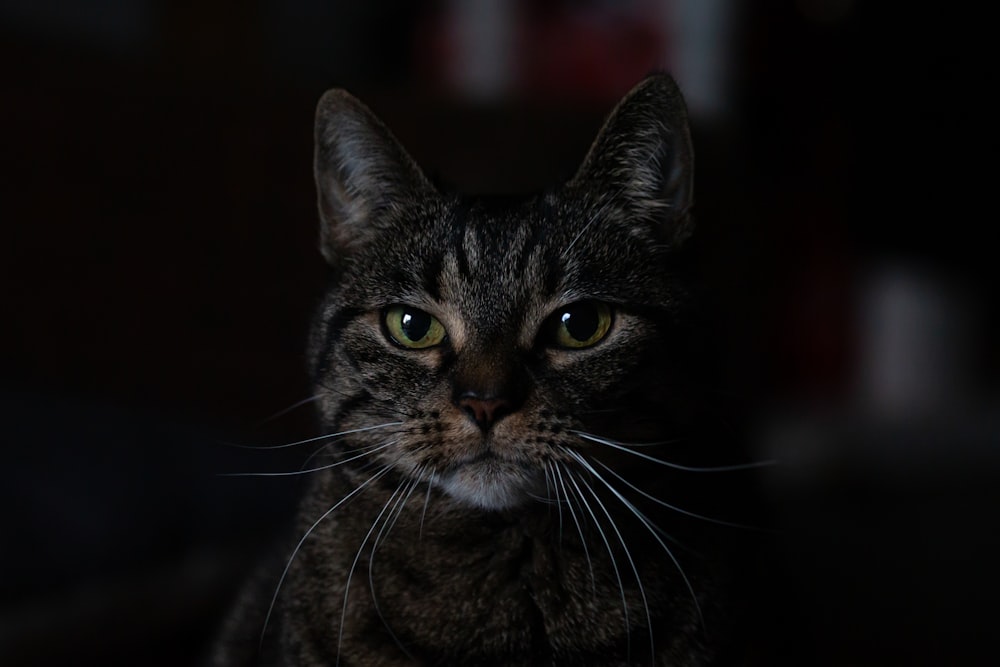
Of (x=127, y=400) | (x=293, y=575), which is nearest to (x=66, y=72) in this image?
(x=127, y=400)

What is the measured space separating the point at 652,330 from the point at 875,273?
3.12m

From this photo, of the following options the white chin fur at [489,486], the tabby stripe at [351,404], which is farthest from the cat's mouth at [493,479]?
the tabby stripe at [351,404]

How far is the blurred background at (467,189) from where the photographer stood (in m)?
1.43

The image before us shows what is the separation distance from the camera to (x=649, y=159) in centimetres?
90

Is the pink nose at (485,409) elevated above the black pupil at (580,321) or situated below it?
below

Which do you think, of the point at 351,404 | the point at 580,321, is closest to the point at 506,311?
the point at 580,321

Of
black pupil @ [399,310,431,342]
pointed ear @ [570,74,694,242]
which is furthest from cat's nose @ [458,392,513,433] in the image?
pointed ear @ [570,74,694,242]

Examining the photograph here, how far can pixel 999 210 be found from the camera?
139 inches

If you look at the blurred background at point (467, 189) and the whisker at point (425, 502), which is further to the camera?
the blurred background at point (467, 189)

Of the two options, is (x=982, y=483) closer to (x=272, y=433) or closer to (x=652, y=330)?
(x=272, y=433)

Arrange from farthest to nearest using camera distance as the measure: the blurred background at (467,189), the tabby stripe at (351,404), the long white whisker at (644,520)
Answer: the blurred background at (467,189), the tabby stripe at (351,404), the long white whisker at (644,520)

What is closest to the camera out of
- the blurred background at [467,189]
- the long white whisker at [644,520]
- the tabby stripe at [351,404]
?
the long white whisker at [644,520]

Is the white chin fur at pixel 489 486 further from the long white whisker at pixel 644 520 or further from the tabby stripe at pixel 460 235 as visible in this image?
the tabby stripe at pixel 460 235

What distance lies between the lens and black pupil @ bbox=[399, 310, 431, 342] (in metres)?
0.89
